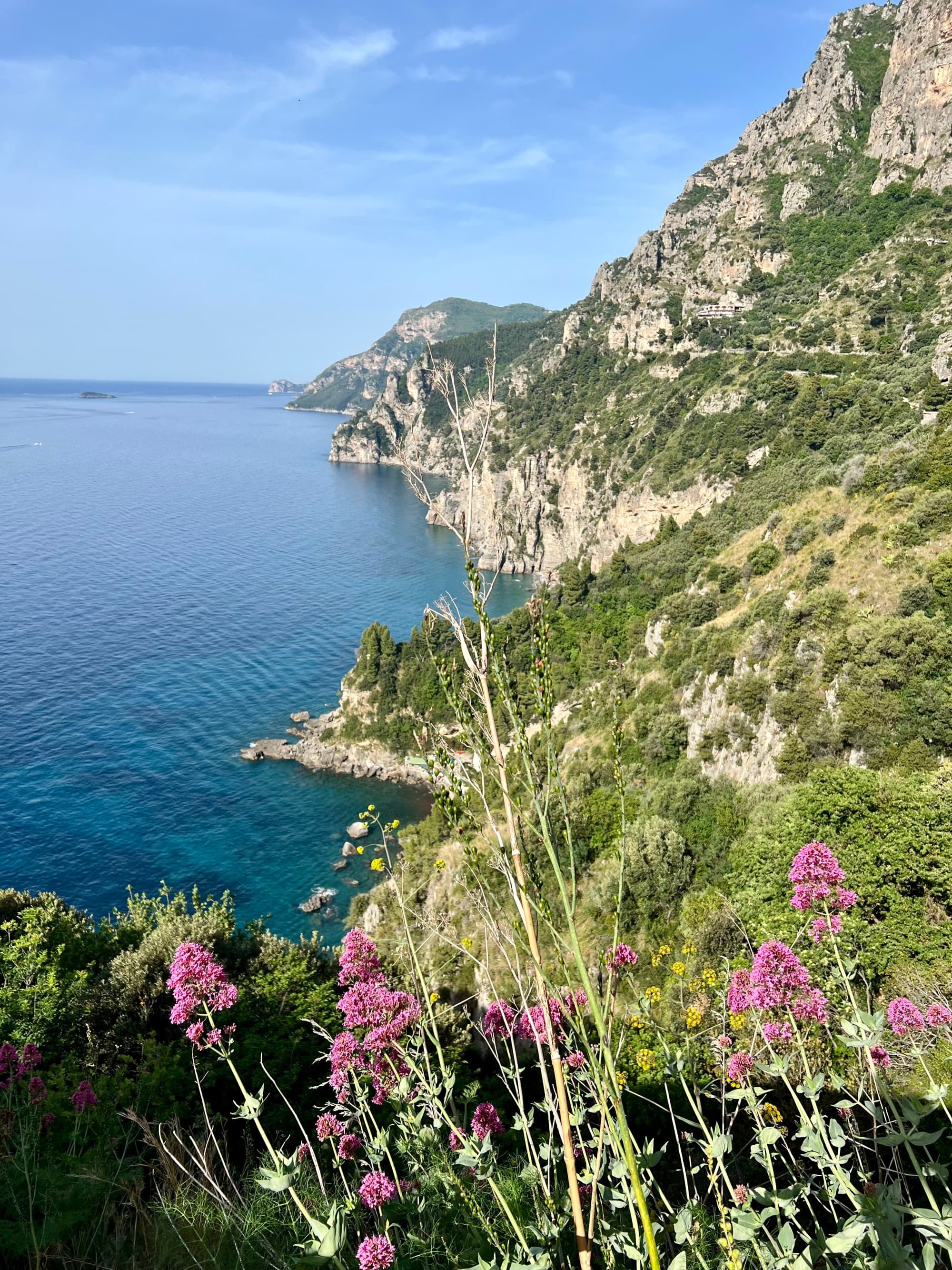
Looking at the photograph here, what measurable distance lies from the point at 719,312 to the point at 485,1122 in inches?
3466

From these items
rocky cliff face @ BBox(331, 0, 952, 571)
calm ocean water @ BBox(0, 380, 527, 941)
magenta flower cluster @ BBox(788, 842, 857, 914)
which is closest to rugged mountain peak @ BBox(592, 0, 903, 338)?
rocky cliff face @ BBox(331, 0, 952, 571)

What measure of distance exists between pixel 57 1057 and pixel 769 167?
354 feet

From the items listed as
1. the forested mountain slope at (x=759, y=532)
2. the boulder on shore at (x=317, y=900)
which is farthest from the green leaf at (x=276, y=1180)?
the boulder on shore at (x=317, y=900)

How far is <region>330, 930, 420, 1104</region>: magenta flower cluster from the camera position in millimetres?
3461

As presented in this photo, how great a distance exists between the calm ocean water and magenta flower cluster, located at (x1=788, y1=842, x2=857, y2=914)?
3186cm

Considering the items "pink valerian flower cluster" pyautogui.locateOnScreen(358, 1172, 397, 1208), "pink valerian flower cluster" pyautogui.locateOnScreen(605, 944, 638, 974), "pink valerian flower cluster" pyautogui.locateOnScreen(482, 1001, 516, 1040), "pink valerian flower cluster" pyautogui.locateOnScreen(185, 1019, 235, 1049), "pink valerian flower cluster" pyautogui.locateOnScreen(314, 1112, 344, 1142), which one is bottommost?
"pink valerian flower cluster" pyautogui.locateOnScreen(314, 1112, 344, 1142)

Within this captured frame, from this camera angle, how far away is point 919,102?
206ft

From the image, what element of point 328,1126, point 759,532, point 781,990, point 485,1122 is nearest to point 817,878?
point 781,990

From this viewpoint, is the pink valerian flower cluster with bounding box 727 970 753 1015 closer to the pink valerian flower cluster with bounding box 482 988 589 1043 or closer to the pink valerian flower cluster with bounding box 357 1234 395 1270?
the pink valerian flower cluster with bounding box 482 988 589 1043

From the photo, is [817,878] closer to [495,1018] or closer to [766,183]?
[495,1018]

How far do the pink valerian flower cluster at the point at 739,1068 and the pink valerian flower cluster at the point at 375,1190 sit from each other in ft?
5.70

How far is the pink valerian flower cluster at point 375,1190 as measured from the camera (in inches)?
123

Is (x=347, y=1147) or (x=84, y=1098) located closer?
(x=347, y=1147)

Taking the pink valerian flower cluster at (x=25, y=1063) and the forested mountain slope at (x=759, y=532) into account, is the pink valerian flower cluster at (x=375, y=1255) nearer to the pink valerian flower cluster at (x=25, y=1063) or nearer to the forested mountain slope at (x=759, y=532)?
the forested mountain slope at (x=759, y=532)
